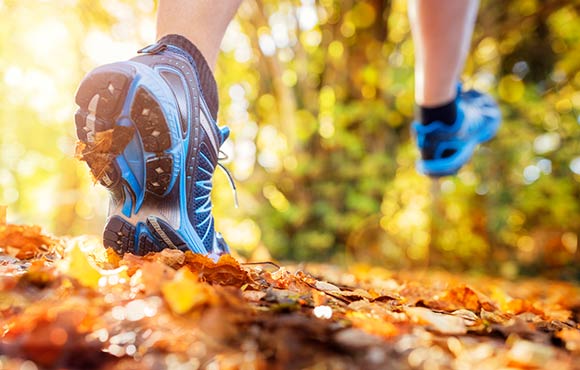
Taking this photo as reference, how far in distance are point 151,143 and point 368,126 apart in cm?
456

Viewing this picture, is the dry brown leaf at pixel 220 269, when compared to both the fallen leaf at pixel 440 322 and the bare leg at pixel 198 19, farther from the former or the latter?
the bare leg at pixel 198 19

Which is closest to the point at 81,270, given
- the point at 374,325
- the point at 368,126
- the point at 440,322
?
the point at 374,325

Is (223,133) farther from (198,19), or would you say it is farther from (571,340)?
(571,340)

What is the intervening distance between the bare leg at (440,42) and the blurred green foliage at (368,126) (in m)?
2.79

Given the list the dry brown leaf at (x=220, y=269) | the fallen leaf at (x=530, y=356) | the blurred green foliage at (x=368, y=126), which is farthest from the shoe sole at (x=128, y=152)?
the blurred green foliage at (x=368, y=126)

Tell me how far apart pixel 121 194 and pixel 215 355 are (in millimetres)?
674

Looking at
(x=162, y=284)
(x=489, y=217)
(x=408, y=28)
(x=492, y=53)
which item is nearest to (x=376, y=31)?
(x=408, y=28)

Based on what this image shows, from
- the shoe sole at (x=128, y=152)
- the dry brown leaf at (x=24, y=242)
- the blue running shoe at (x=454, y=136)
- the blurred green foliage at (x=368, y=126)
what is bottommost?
the dry brown leaf at (x=24, y=242)

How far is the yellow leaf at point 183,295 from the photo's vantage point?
74cm

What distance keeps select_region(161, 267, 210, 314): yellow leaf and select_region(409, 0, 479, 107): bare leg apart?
1.50 meters

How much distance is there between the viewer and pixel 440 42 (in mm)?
2027

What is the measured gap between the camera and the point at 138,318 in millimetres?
773

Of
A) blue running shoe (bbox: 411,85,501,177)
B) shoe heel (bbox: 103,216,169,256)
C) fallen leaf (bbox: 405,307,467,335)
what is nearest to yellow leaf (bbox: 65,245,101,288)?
shoe heel (bbox: 103,216,169,256)

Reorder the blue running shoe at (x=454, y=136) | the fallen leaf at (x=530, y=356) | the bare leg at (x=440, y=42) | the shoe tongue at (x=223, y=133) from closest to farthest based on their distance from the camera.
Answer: the fallen leaf at (x=530, y=356) → the shoe tongue at (x=223, y=133) → the bare leg at (x=440, y=42) → the blue running shoe at (x=454, y=136)
